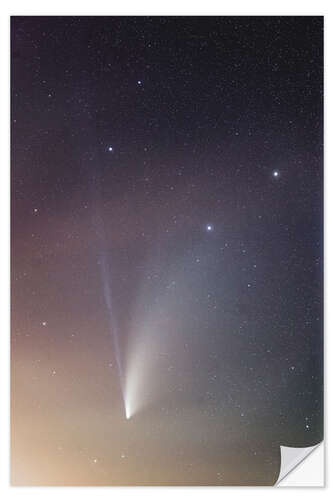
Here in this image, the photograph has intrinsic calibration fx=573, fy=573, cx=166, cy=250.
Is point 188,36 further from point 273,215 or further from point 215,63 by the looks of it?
point 273,215

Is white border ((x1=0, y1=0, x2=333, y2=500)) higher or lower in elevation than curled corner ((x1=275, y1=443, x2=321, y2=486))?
higher

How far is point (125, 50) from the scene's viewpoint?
2.04 meters

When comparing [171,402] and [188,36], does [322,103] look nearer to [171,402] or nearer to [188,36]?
[188,36]

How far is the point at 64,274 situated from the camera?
1996mm

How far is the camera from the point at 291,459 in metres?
1.95

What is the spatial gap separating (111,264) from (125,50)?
761mm

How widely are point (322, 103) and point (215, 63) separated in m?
0.40

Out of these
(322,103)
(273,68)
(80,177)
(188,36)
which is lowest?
(80,177)

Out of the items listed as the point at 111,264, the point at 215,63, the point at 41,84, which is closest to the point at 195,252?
the point at 111,264

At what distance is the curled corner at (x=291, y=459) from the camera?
195 centimetres

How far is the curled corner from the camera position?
1950mm

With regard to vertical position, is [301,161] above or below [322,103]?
below
